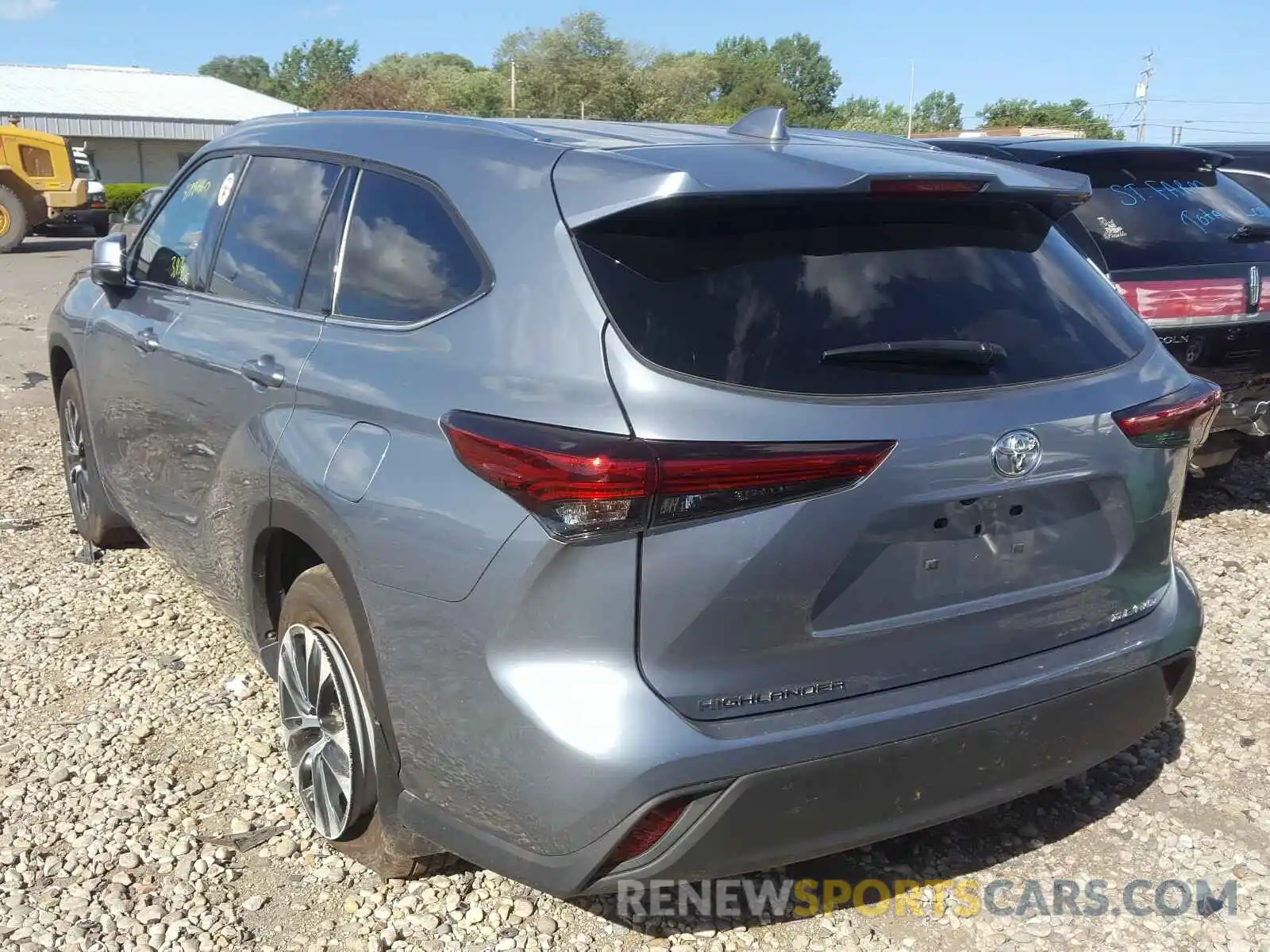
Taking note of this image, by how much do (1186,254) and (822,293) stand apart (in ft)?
12.0

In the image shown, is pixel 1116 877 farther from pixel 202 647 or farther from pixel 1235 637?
pixel 202 647

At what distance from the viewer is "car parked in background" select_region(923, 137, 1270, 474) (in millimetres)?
5145

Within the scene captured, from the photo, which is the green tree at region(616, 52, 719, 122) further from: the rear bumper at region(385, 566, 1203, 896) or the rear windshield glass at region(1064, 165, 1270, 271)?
the rear bumper at region(385, 566, 1203, 896)

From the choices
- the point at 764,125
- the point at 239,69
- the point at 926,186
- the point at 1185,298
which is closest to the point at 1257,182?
the point at 1185,298

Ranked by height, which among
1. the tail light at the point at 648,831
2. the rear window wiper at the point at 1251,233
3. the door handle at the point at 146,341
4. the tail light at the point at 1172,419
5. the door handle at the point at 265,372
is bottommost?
the tail light at the point at 648,831

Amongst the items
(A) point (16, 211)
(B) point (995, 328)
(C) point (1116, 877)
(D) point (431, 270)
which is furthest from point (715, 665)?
(A) point (16, 211)

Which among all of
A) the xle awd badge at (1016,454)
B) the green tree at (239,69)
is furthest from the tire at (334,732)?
the green tree at (239,69)

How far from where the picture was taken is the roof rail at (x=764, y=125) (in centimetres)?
283

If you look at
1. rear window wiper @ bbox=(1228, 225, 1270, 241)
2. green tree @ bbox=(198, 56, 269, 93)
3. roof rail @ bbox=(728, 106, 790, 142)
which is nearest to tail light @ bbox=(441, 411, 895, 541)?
roof rail @ bbox=(728, 106, 790, 142)

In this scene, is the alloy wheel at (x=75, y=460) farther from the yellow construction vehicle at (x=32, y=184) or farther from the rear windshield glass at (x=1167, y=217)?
the yellow construction vehicle at (x=32, y=184)

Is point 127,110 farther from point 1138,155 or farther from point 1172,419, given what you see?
point 1172,419

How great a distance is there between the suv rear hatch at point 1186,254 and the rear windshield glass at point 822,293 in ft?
8.97

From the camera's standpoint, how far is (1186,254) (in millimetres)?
5316

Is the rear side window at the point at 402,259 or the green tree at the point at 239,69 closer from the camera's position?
the rear side window at the point at 402,259
